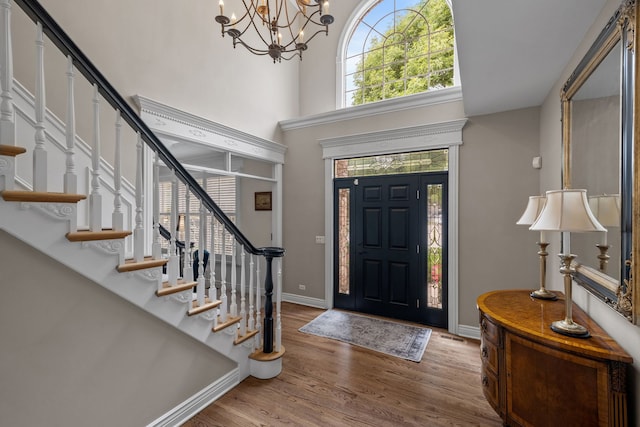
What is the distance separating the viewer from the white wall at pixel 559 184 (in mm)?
1250

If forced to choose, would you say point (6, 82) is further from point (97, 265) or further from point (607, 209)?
point (607, 209)

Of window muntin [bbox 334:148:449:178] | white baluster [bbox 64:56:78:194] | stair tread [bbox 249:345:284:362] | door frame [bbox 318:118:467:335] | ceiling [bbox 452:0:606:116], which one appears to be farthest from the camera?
window muntin [bbox 334:148:449:178]

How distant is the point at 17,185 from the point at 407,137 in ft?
11.9

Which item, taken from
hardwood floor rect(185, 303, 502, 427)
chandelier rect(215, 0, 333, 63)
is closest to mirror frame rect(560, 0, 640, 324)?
hardwood floor rect(185, 303, 502, 427)

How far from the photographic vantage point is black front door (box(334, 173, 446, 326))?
11.8 ft

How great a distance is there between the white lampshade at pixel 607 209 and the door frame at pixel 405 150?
1.83 meters

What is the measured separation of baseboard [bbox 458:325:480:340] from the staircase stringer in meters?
2.84

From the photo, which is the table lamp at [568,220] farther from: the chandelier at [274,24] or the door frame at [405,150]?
the door frame at [405,150]

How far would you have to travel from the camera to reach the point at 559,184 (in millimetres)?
2314

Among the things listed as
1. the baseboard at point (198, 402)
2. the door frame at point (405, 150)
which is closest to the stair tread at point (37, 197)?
the baseboard at point (198, 402)

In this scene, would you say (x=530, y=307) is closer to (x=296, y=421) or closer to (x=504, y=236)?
(x=504, y=236)

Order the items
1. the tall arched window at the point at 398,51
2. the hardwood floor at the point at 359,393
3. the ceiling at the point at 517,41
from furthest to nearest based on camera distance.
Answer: the tall arched window at the point at 398,51 → the hardwood floor at the point at 359,393 → the ceiling at the point at 517,41

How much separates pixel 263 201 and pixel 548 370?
13.8 feet

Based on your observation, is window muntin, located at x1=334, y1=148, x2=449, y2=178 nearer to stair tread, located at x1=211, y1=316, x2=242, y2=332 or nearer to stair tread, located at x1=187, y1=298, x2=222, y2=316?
stair tread, located at x1=211, y1=316, x2=242, y2=332
